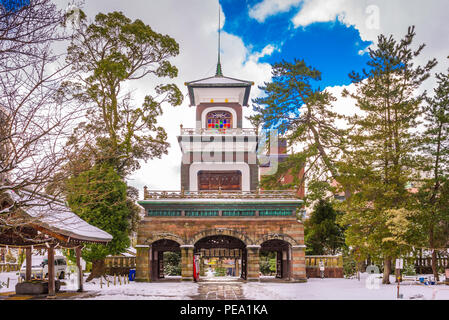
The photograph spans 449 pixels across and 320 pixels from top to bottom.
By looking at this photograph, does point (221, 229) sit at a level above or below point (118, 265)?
above

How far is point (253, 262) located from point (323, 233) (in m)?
10.8

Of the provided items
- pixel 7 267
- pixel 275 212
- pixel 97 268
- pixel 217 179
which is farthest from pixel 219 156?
pixel 7 267

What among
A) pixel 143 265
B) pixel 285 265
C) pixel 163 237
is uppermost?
pixel 163 237

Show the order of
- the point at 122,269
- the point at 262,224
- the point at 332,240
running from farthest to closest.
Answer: the point at 332,240 → the point at 122,269 → the point at 262,224

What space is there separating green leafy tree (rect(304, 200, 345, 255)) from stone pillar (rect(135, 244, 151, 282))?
14726mm

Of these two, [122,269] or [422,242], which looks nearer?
[422,242]

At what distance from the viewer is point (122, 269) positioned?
29.9 meters

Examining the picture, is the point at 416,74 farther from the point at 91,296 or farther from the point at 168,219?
the point at 91,296

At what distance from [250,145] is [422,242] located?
13.9 m

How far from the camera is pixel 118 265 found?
98.7 ft

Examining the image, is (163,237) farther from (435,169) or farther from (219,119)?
(435,169)
